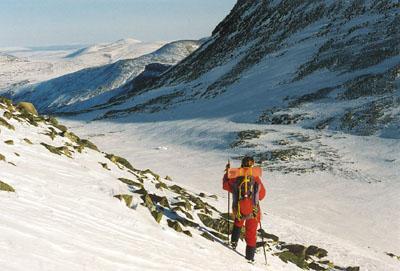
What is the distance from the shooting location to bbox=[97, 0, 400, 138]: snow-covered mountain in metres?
36.1

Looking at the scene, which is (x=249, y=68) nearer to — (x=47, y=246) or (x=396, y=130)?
(x=396, y=130)

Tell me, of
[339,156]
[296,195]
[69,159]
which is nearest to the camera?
[69,159]

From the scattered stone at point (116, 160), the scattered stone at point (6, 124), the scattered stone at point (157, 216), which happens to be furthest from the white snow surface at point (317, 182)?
the scattered stone at point (6, 124)

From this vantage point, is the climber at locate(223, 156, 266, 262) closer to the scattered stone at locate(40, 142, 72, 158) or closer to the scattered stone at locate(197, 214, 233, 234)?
the scattered stone at locate(197, 214, 233, 234)

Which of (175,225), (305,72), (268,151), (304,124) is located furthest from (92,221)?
(305,72)

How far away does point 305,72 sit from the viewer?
47.8 metres

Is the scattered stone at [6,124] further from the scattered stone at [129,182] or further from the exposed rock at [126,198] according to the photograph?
the exposed rock at [126,198]

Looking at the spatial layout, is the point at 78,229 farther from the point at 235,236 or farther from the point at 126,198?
the point at 235,236

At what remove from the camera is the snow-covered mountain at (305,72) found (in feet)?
118

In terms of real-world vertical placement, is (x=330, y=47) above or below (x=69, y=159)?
above

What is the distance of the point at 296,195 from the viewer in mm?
22719

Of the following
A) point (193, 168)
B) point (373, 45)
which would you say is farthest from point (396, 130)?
point (373, 45)

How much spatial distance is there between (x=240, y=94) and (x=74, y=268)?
4417 cm

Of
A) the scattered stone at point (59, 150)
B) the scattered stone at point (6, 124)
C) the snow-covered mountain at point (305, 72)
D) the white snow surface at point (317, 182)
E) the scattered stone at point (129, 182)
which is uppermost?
the snow-covered mountain at point (305, 72)
